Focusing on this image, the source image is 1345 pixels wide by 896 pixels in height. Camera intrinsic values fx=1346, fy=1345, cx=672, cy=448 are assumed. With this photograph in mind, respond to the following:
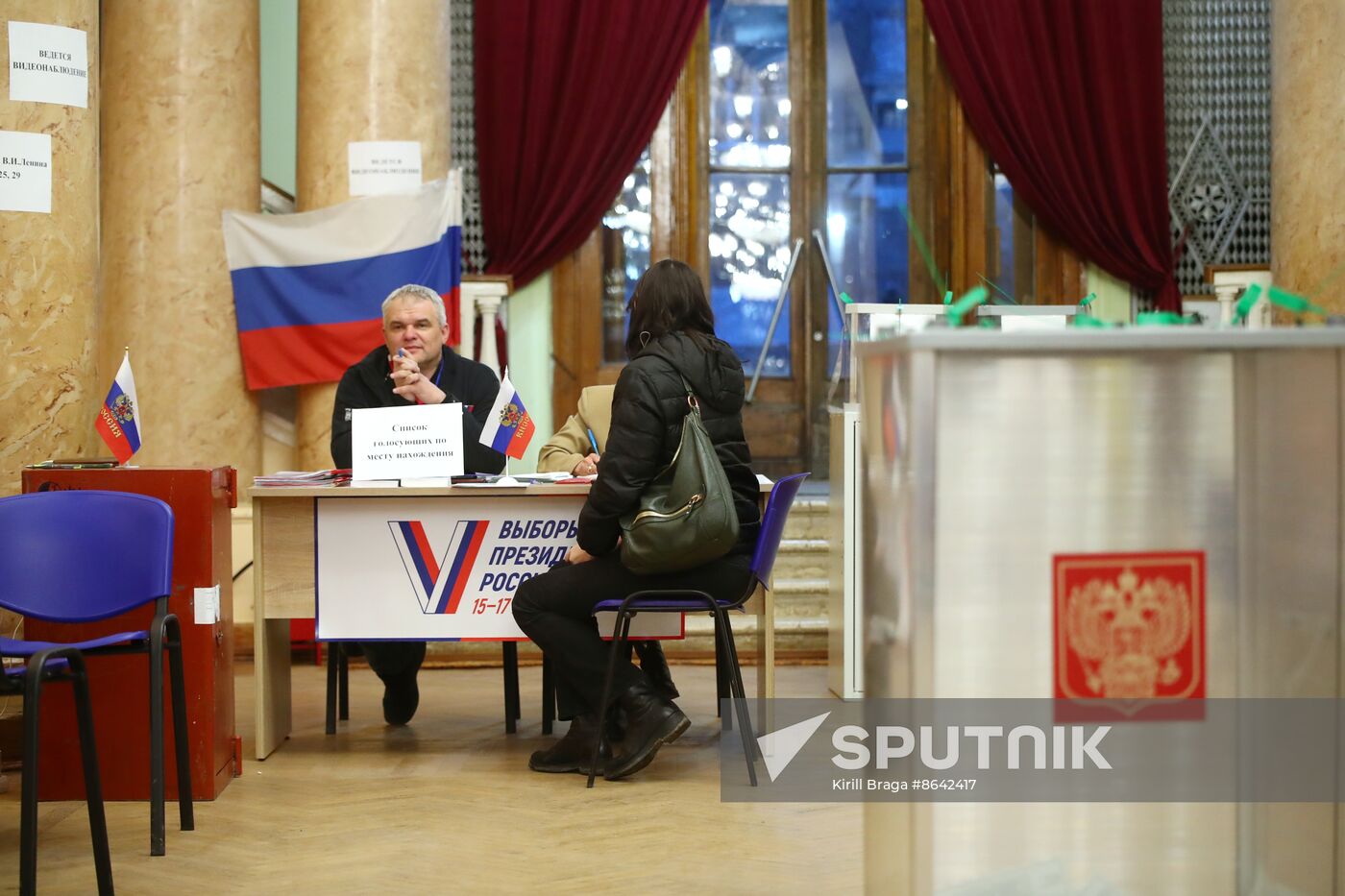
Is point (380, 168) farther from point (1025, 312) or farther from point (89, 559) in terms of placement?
point (89, 559)

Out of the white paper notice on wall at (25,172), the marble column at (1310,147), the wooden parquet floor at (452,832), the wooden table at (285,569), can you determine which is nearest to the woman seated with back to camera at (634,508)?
the wooden parquet floor at (452,832)

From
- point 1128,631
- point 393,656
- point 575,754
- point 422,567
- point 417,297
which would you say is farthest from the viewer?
point 417,297

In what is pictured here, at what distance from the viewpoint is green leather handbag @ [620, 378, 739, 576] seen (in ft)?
11.3

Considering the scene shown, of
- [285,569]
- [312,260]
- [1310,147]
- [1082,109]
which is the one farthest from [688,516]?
[1082,109]

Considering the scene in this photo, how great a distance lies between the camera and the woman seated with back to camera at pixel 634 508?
3531 mm

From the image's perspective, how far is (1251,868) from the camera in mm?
2004

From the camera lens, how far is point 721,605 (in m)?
3.63

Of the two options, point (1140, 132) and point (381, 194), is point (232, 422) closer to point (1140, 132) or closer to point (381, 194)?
point (381, 194)

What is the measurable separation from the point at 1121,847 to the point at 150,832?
2.18 metres

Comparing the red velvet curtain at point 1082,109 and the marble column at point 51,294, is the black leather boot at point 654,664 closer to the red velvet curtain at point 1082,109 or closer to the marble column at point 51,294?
the marble column at point 51,294

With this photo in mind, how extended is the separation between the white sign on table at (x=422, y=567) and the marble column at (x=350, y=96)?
2.08m

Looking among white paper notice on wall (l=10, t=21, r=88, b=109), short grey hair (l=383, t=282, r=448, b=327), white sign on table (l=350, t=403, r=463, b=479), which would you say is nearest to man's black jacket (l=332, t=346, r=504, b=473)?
short grey hair (l=383, t=282, r=448, b=327)

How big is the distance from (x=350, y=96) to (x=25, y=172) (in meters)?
2.06

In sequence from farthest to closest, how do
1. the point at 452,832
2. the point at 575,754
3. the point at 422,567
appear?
the point at 422,567 < the point at 575,754 < the point at 452,832
